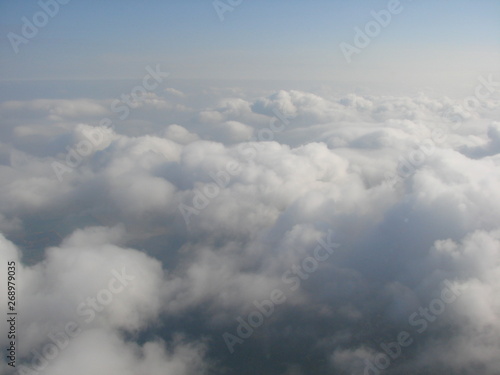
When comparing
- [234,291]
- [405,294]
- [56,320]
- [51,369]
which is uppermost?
[51,369]

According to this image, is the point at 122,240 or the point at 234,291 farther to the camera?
the point at 122,240

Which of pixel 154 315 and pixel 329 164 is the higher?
pixel 329 164

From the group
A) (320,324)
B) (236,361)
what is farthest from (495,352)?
(236,361)

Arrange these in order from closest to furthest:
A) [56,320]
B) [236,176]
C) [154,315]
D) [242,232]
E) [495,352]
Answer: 1. [495,352]
2. [56,320]
3. [154,315]
4. [242,232]
5. [236,176]

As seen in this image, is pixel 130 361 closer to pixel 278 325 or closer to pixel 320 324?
pixel 278 325

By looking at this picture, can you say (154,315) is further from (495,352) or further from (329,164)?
(329,164)

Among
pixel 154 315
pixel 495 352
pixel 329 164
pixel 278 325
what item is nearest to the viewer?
pixel 495 352

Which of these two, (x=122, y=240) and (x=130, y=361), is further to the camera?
(x=122, y=240)

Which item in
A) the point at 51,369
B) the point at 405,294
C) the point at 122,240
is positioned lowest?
the point at 122,240

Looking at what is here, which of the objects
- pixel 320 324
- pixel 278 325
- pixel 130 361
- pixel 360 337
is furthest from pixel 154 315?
pixel 360 337

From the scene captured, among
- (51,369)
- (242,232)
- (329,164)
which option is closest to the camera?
(51,369)
